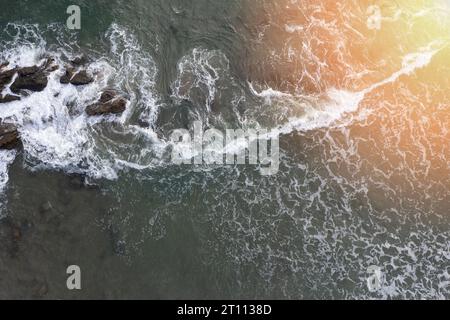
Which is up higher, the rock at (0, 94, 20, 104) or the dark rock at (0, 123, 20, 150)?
the rock at (0, 94, 20, 104)

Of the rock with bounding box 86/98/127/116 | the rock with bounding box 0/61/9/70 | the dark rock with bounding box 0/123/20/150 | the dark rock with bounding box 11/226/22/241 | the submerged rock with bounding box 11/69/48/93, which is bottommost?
the dark rock with bounding box 11/226/22/241

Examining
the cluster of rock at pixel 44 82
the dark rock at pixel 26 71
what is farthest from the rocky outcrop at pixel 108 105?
the dark rock at pixel 26 71

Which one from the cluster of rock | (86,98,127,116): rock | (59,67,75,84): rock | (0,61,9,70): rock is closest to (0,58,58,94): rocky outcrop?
the cluster of rock

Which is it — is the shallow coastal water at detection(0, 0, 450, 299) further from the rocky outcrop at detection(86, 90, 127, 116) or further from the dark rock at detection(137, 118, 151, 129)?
the rocky outcrop at detection(86, 90, 127, 116)

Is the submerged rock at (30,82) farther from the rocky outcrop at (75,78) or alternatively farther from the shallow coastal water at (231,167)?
the rocky outcrop at (75,78)

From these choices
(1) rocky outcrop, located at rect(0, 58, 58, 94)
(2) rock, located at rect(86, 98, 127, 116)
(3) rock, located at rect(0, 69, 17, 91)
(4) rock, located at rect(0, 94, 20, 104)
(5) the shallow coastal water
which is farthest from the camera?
(2) rock, located at rect(86, 98, 127, 116)

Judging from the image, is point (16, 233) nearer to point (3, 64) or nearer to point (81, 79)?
point (81, 79)
